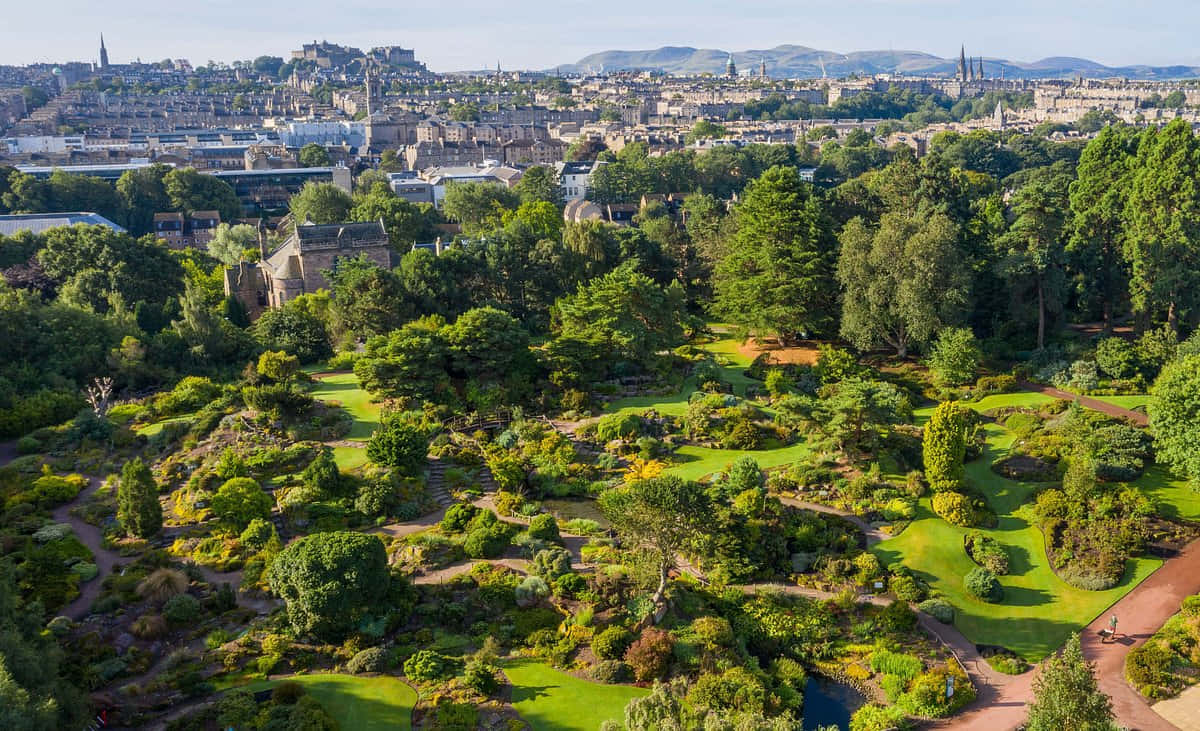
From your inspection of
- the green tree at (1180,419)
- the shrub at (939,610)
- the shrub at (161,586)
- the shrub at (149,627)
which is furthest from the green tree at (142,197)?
the green tree at (1180,419)

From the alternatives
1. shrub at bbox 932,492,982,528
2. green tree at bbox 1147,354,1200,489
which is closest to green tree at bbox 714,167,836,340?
shrub at bbox 932,492,982,528

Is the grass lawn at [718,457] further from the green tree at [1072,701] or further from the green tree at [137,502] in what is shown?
the green tree at [137,502]

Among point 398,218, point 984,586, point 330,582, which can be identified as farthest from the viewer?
point 398,218

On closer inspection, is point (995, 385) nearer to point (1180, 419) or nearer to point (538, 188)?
point (1180, 419)

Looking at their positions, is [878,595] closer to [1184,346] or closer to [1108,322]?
[1184,346]

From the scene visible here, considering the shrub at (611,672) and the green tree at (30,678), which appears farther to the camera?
the shrub at (611,672)

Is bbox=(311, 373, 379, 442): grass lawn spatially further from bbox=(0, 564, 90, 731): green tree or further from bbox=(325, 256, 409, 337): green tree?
bbox=(0, 564, 90, 731): green tree

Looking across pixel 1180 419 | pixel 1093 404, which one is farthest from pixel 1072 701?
pixel 1093 404
